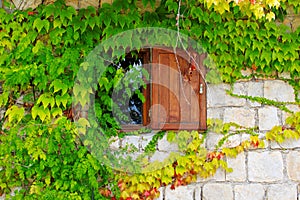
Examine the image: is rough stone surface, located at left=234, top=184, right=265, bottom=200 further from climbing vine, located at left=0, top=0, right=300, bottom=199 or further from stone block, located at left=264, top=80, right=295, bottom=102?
stone block, located at left=264, top=80, right=295, bottom=102

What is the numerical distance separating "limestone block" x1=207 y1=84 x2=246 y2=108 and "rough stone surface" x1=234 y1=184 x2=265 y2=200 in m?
0.74

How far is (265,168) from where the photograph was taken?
12.6 ft

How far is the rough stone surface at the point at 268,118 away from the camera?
3.88 m

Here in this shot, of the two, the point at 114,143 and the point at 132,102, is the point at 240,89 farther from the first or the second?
the point at 114,143

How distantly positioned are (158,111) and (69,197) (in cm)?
107

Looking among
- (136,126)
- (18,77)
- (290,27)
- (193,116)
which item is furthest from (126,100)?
(290,27)

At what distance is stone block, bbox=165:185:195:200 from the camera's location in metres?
3.86

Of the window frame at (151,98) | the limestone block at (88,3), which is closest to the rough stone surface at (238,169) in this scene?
the window frame at (151,98)

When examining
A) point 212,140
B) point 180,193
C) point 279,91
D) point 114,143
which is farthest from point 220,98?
point 114,143

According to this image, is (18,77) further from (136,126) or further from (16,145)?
(136,126)

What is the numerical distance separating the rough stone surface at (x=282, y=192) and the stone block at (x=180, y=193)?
0.69 m

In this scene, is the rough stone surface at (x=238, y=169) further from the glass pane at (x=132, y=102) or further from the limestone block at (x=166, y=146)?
the glass pane at (x=132, y=102)

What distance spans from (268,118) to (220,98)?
463mm

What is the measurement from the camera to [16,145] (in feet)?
12.1
